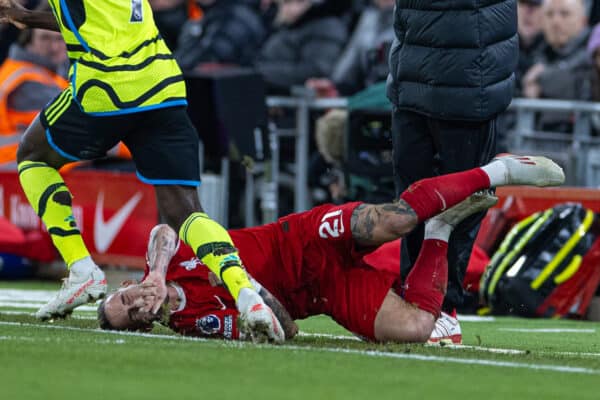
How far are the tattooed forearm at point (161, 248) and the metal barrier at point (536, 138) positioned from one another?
5.56m

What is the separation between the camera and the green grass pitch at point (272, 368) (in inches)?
195

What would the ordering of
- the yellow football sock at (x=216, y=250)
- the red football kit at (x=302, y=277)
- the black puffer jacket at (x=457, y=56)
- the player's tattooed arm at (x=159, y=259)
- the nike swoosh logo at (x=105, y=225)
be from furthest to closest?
the nike swoosh logo at (x=105, y=225) < the black puffer jacket at (x=457, y=56) < the red football kit at (x=302, y=277) < the player's tattooed arm at (x=159, y=259) < the yellow football sock at (x=216, y=250)

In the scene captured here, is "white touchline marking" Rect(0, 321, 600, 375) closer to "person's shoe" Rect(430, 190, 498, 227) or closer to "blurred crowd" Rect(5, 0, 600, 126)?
"person's shoe" Rect(430, 190, 498, 227)

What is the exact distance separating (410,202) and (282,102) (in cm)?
649

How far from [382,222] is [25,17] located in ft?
7.34

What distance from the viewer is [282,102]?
13.2m

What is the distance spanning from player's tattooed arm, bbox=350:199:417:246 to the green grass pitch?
50cm

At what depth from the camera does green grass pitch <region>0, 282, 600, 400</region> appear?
496 centimetres

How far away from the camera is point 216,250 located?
6730 millimetres

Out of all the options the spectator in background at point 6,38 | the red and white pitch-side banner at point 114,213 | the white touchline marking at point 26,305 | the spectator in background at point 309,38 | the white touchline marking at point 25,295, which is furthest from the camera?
the spectator in background at point 6,38

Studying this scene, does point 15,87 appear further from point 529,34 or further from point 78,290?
point 78,290

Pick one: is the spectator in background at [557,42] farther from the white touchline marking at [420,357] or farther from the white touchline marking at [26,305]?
the white touchline marking at [420,357]

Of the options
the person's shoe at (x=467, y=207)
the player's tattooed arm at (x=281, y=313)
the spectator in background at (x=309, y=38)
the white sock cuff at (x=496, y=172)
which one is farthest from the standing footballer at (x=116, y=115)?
the spectator in background at (x=309, y=38)

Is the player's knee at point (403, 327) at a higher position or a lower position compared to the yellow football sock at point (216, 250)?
lower
